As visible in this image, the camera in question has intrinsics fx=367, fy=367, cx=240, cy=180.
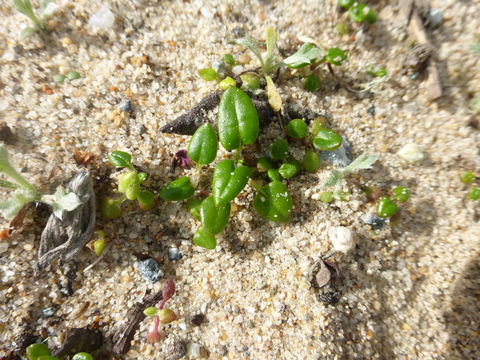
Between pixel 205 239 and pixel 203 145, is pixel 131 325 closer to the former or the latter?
pixel 205 239

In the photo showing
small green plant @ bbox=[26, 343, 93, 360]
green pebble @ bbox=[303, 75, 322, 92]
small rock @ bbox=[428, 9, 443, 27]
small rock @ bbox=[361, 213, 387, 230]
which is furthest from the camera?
small rock @ bbox=[428, 9, 443, 27]

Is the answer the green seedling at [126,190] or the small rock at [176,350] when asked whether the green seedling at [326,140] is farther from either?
the small rock at [176,350]

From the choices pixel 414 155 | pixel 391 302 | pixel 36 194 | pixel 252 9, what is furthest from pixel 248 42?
pixel 391 302

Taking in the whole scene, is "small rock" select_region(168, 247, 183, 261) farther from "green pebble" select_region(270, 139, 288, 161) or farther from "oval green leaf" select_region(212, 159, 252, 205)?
"green pebble" select_region(270, 139, 288, 161)

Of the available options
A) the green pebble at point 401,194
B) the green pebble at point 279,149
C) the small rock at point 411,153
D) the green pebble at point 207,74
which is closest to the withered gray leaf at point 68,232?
the green pebble at point 207,74

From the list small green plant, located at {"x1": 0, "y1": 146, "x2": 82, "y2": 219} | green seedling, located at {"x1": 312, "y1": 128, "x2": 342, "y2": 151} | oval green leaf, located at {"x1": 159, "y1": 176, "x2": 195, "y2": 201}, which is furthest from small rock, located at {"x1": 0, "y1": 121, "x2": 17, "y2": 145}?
green seedling, located at {"x1": 312, "y1": 128, "x2": 342, "y2": 151}

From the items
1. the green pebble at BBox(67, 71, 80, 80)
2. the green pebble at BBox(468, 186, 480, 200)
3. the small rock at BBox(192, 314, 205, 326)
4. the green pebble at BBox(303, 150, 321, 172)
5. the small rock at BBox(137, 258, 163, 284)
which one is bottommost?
the small rock at BBox(192, 314, 205, 326)
